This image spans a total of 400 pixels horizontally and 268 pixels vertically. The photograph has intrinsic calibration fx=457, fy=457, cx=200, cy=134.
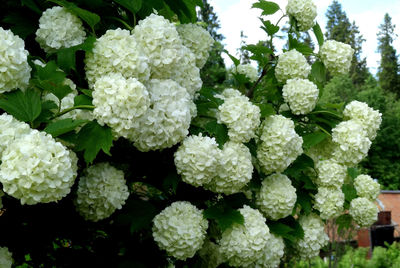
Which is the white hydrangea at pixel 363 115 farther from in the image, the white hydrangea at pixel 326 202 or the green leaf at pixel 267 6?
the green leaf at pixel 267 6

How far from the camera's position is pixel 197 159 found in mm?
2086

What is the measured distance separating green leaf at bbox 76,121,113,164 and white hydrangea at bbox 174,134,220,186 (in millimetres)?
470

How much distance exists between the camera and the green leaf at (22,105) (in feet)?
5.37

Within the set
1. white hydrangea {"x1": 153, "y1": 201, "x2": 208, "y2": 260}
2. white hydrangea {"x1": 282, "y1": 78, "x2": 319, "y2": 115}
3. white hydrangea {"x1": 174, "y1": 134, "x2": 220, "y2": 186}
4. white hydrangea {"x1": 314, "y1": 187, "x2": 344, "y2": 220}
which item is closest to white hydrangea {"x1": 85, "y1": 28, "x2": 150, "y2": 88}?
white hydrangea {"x1": 174, "y1": 134, "x2": 220, "y2": 186}

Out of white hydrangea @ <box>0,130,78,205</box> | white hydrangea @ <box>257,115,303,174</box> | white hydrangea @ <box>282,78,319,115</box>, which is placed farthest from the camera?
white hydrangea @ <box>282,78,319,115</box>

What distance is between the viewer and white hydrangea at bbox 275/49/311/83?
10.1ft

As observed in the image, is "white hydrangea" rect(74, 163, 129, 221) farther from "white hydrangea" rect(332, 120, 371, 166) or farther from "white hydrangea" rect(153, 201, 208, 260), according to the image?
"white hydrangea" rect(332, 120, 371, 166)

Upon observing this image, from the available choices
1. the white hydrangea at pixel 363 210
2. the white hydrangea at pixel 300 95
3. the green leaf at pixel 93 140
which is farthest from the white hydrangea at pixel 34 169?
the white hydrangea at pixel 363 210

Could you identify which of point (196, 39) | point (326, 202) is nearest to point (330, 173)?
point (326, 202)

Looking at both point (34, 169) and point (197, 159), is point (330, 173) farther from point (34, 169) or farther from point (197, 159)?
point (34, 169)

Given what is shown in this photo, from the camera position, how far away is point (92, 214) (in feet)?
7.00

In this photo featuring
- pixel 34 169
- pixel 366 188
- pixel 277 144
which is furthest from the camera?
pixel 366 188

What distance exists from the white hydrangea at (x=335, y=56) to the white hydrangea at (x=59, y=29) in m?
1.93

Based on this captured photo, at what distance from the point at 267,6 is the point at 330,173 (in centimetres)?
123
